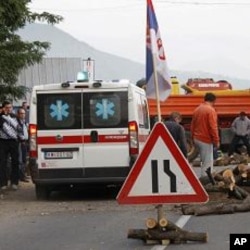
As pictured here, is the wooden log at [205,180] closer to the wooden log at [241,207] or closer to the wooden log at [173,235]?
the wooden log at [241,207]

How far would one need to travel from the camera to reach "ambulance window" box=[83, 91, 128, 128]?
13.1 m

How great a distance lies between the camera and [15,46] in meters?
18.8

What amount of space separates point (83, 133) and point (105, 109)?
1.92 ft

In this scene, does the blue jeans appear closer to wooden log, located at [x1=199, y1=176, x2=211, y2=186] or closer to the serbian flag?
wooden log, located at [x1=199, y1=176, x2=211, y2=186]

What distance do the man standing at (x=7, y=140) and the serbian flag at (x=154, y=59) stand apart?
5.76 metres

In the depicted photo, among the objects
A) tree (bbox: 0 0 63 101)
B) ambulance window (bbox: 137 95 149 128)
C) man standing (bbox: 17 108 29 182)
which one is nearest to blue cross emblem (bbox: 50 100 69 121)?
ambulance window (bbox: 137 95 149 128)

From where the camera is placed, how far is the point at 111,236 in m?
9.29

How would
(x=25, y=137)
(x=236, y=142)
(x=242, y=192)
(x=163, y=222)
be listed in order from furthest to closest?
(x=236, y=142), (x=25, y=137), (x=242, y=192), (x=163, y=222)

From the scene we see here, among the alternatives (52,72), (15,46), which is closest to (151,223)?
(15,46)

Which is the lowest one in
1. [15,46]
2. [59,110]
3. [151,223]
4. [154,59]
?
[151,223]

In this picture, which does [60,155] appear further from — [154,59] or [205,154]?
[154,59]

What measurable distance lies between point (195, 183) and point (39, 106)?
18.3 feet

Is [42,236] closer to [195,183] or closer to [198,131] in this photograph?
[195,183]

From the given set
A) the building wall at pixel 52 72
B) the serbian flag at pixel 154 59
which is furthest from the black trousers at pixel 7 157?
the building wall at pixel 52 72
